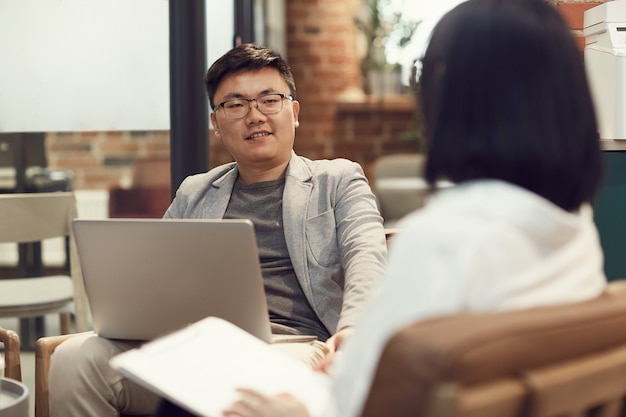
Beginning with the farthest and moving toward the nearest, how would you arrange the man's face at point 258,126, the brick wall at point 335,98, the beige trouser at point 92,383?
the brick wall at point 335,98
the man's face at point 258,126
the beige trouser at point 92,383

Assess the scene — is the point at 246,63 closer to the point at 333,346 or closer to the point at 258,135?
the point at 258,135

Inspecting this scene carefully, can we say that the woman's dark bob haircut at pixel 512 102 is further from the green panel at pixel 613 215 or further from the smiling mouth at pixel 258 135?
the green panel at pixel 613 215

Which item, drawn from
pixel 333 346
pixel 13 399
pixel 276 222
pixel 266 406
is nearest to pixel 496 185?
pixel 266 406

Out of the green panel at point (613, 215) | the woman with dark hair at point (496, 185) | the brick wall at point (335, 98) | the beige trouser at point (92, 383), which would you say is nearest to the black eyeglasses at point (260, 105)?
the beige trouser at point (92, 383)

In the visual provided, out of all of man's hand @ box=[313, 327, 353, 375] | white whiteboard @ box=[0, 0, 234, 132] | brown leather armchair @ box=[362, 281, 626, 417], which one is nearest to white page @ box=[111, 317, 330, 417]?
man's hand @ box=[313, 327, 353, 375]

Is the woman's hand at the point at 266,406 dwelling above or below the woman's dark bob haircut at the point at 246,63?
below

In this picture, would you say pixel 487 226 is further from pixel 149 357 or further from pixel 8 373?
pixel 8 373

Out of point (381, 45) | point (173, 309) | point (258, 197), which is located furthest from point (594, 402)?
point (381, 45)

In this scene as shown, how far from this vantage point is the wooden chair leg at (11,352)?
5.74 ft

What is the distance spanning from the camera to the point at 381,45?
6.43 m

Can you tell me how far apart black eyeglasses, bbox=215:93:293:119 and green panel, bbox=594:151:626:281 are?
96 cm

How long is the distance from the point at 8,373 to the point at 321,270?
2.34 ft

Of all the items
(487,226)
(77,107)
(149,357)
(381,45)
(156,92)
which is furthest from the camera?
(381,45)

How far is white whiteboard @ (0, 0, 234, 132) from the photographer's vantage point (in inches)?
106
